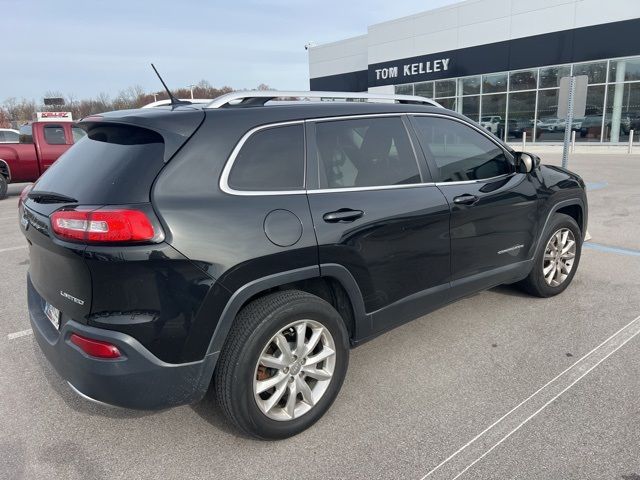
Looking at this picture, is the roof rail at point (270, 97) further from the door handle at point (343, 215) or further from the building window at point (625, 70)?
the building window at point (625, 70)

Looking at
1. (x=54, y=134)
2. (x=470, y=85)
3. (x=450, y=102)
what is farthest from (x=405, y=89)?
(x=54, y=134)

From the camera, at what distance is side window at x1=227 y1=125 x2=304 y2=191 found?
2.49m

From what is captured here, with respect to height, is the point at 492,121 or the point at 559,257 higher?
the point at 492,121

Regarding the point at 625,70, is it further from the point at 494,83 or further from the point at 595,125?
the point at 494,83

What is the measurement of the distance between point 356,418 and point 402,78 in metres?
27.2

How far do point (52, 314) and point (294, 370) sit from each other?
1.30m

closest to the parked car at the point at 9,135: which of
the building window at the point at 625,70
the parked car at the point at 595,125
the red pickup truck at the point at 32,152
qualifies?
the red pickup truck at the point at 32,152

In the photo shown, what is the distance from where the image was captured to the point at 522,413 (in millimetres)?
2807

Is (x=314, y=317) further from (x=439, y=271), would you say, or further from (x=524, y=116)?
(x=524, y=116)

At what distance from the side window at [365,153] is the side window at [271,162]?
0.15 m

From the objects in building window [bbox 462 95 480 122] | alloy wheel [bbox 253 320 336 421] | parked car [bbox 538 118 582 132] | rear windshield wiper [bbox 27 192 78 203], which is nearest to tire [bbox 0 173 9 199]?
rear windshield wiper [bbox 27 192 78 203]

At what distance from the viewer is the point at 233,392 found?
7.90 feet

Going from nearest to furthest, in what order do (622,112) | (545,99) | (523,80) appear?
(622,112) → (545,99) → (523,80)

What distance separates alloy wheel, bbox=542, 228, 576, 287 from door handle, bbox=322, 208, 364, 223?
7.60 feet
